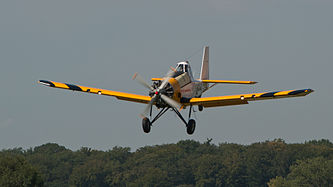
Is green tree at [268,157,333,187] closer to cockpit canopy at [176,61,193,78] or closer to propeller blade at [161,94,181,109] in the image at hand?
cockpit canopy at [176,61,193,78]

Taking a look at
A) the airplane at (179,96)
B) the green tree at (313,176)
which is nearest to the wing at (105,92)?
the airplane at (179,96)

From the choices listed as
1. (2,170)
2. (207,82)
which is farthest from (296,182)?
(207,82)

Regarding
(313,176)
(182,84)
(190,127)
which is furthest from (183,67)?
(313,176)

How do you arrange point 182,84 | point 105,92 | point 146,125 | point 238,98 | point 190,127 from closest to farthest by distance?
point 146,125
point 238,98
point 190,127
point 182,84
point 105,92

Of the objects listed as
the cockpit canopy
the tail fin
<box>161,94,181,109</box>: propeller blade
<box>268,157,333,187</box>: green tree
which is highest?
<box>268,157,333,187</box>: green tree

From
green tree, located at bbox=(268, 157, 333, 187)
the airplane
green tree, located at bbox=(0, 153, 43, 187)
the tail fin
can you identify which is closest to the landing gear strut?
the airplane

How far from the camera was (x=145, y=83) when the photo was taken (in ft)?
133

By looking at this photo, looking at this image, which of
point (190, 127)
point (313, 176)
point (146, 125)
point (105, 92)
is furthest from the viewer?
point (313, 176)

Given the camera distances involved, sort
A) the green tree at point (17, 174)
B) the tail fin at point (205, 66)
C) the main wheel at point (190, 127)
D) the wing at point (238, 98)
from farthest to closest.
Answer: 1. the green tree at point (17, 174)
2. the tail fin at point (205, 66)
3. the main wheel at point (190, 127)
4. the wing at point (238, 98)

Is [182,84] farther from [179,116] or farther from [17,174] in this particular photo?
[17,174]

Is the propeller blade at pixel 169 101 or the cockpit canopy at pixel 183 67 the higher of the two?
the cockpit canopy at pixel 183 67

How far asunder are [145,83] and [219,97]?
4.46 meters

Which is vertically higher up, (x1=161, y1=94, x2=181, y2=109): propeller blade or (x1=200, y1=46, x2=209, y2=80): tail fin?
(x1=200, y1=46, x2=209, y2=80): tail fin

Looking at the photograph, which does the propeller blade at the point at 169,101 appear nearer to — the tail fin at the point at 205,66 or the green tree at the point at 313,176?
the tail fin at the point at 205,66
